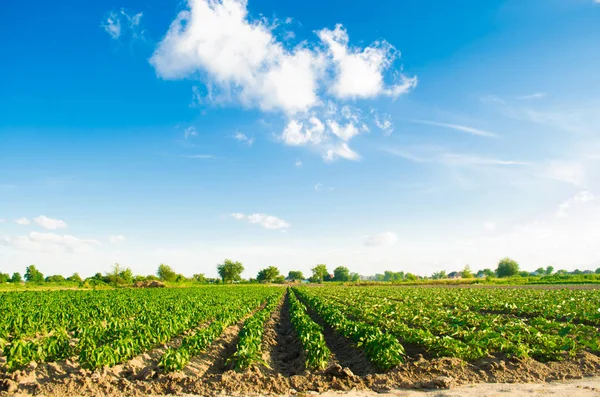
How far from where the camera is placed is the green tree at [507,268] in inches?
5979

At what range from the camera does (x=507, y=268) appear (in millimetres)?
153625

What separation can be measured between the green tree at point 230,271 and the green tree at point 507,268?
4617 inches

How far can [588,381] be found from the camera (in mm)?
8797

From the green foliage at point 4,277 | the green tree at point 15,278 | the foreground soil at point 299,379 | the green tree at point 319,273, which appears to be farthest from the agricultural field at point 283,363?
the green tree at point 319,273

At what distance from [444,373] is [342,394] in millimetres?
3063

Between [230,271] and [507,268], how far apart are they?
408ft

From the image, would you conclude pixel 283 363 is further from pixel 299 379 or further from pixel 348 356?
pixel 299 379

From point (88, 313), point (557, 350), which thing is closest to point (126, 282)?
point (88, 313)

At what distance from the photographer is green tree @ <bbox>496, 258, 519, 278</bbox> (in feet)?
498

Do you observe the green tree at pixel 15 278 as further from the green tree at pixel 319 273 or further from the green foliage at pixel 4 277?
the green tree at pixel 319 273

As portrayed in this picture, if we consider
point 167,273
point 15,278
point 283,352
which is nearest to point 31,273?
point 15,278

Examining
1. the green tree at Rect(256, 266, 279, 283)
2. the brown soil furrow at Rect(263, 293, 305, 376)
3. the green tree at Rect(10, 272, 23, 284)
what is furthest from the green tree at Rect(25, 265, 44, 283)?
the brown soil furrow at Rect(263, 293, 305, 376)

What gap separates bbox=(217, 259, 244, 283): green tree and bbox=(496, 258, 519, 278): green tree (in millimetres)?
117271

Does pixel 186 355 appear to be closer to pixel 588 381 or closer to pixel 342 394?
pixel 342 394
